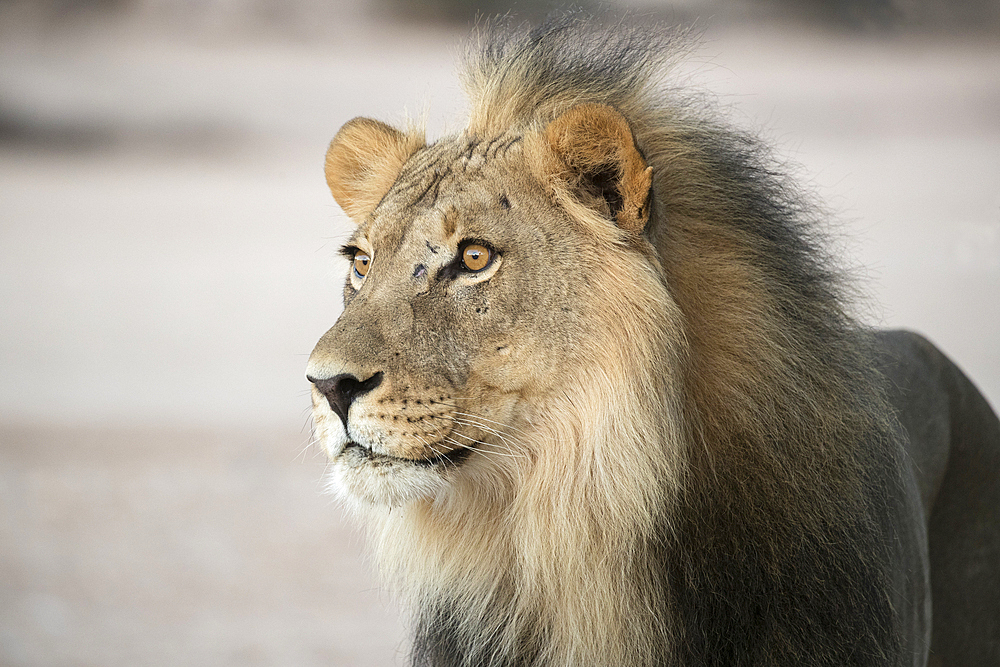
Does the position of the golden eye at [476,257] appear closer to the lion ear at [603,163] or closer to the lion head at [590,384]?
the lion head at [590,384]

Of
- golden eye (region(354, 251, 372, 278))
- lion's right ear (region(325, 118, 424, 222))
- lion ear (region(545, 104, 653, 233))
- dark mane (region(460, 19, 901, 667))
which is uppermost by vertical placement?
lion's right ear (region(325, 118, 424, 222))

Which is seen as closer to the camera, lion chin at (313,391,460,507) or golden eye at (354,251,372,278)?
lion chin at (313,391,460,507)

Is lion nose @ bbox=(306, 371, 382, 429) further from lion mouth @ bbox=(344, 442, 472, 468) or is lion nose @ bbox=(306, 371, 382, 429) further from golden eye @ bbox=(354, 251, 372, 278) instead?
golden eye @ bbox=(354, 251, 372, 278)

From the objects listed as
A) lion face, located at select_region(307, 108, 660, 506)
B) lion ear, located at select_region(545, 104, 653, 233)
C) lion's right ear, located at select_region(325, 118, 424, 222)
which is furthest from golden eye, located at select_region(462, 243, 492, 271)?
lion's right ear, located at select_region(325, 118, 424, 222)

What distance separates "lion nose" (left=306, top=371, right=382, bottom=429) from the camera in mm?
1380

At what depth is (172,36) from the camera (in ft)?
→ 22.3

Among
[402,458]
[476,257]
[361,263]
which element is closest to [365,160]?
[361,263]

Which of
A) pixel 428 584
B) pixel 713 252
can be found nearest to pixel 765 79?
pixel 713 252

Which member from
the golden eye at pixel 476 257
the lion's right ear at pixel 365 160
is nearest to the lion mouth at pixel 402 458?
the golden eye at pixel 476 257

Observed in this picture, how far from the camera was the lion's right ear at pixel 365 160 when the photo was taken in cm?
189

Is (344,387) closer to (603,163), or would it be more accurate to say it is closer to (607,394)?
(607,394)

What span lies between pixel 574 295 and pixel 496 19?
871 mm

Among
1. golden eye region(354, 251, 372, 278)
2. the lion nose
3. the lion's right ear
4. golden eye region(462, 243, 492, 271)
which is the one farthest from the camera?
the lion's right ear

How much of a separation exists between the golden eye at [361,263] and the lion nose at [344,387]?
1.22 feet
